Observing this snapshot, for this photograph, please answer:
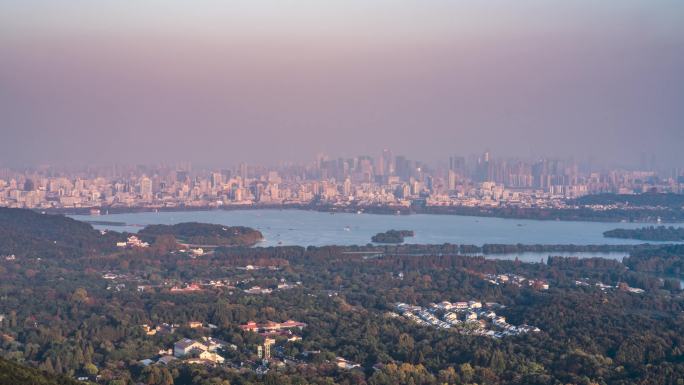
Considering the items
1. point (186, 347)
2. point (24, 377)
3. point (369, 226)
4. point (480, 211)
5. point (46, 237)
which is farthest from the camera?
point (480, 211)

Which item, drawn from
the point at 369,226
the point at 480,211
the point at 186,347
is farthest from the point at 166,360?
the point at 480,211

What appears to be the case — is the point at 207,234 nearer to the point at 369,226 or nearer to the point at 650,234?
the point at 369,226

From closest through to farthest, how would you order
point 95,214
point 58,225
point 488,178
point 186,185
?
point 58,225 < point 95,214 < point 186,185 < point 488,178

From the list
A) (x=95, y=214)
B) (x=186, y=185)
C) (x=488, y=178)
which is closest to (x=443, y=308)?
(x=95, y=214)

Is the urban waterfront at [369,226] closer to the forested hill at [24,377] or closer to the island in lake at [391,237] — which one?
the island in lake at [391,237]

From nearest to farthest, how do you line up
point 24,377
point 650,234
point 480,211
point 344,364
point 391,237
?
1. point 24,377
2. point 344,364
3. point 391,237
4. point 650,234
5. point 480,211

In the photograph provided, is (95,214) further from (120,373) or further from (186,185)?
(120,373)

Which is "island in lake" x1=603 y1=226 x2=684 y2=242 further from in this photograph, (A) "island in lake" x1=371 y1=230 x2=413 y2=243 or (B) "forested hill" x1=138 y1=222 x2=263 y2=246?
(B) "forested hill" x1=138 y1=222 x2=263 y2=246
